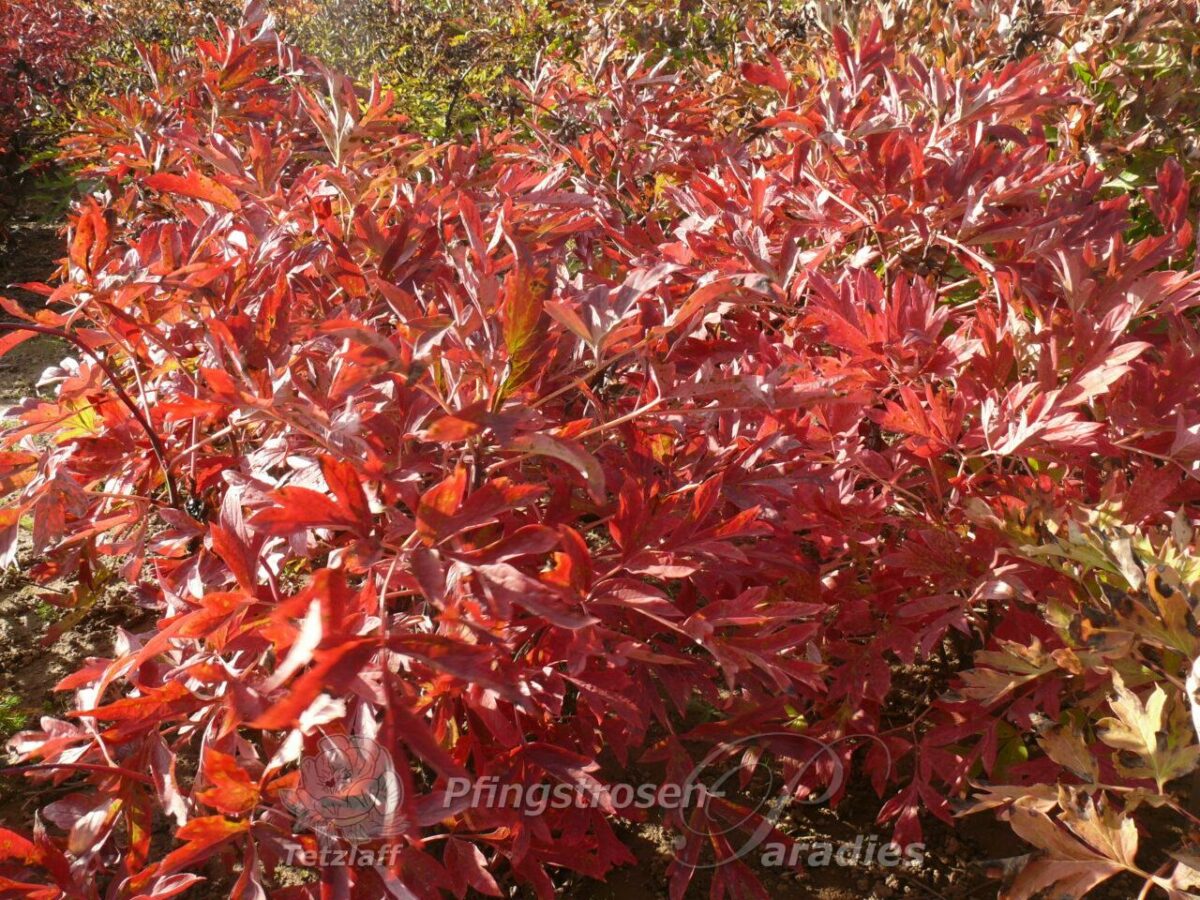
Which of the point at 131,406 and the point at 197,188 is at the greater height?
the point at 197,188

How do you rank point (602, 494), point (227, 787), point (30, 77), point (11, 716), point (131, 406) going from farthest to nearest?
point (30, 77), point (11, 716), point (131, 406), point (227, 787), point (602, 494)

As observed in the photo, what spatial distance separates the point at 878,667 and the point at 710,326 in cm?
89

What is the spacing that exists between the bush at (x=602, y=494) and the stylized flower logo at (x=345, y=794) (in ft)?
0.10

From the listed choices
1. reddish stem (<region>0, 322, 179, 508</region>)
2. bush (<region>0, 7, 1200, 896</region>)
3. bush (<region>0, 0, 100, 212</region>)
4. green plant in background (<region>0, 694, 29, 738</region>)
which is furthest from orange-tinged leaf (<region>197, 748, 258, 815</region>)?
bush (<region>0, 0, 100, 212</region>)

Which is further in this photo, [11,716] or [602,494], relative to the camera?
[11,716]

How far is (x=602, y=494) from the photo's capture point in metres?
0.97

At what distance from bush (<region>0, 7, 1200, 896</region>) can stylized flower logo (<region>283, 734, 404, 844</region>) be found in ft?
0.10

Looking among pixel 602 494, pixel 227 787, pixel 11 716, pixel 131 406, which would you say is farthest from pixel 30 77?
pixel 602 494

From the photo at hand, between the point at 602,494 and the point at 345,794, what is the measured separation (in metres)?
0.52

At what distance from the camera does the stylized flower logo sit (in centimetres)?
112

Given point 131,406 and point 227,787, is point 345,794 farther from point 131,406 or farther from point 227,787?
point 131,406

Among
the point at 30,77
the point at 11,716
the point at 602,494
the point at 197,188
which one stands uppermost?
the point at 30,77

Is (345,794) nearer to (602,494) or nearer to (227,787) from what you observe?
(227,787)

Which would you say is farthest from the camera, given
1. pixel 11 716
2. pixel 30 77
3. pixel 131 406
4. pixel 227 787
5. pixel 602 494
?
pixel 30 77
